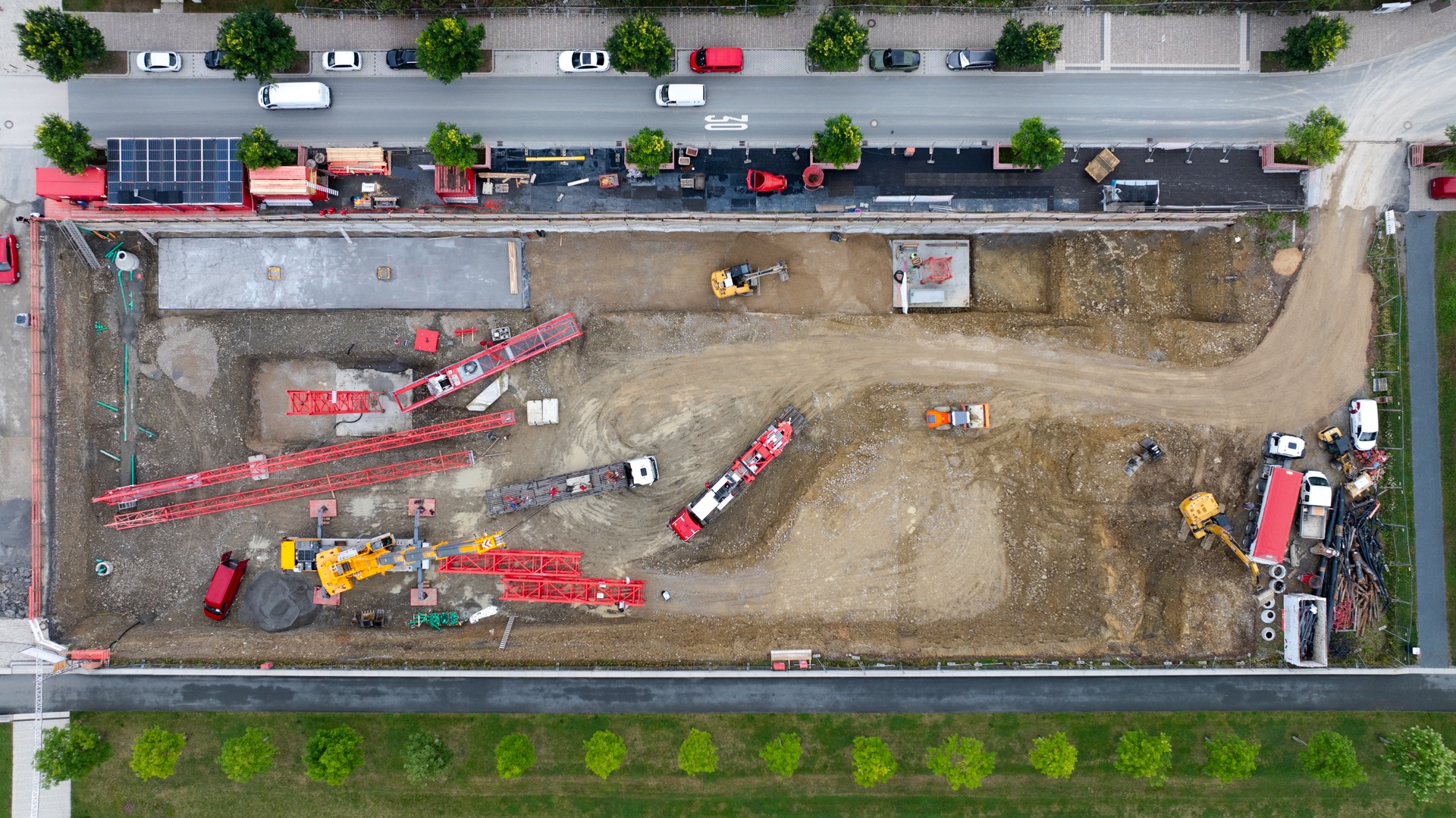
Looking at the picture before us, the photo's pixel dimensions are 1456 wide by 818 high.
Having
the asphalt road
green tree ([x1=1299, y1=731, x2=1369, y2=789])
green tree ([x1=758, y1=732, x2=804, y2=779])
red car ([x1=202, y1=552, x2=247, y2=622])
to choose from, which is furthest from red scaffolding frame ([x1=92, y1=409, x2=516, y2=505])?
green tree ([x1=1299, y1=731, x2=1369, y2=789])

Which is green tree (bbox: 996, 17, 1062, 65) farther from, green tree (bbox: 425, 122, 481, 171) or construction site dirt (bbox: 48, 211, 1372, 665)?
green tree (bbox: 425, 122, 481, 171)

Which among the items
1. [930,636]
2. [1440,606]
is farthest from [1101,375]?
[1440,606]

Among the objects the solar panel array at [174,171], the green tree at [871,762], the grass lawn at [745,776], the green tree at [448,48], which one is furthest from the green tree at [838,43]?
the green tree at [871,762]

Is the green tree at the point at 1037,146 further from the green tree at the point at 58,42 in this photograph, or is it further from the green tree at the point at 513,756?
the green tree at the point at 58,42

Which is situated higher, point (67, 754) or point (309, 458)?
point (309, 458)

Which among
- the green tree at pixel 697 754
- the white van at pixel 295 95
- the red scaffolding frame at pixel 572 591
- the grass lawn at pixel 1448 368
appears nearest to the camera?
the green tree at pixel 697 754

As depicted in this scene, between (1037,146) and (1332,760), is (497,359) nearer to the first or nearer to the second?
(1037,146)

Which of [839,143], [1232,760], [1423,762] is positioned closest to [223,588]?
[839,143]
